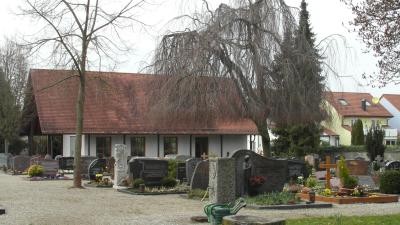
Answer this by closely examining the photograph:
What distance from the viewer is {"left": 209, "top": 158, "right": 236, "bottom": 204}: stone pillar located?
13656 millimetres

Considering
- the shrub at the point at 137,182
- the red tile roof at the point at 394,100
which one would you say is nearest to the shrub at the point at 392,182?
the shrub at the point at 137,182

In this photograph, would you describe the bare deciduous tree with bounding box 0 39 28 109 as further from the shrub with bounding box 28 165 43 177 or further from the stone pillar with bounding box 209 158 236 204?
the stone pillar with bounding box 209 158 236 204

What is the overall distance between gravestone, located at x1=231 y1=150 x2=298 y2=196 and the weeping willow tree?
15.4ft

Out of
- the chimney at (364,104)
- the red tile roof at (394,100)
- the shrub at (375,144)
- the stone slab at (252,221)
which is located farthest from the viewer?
the red tile roof at (394,100)

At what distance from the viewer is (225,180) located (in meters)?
13.7

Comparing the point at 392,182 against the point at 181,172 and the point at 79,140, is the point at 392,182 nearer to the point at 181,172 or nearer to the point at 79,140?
the point at 181,172

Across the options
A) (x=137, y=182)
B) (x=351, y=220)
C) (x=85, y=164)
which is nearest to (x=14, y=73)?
(x=85, y=164)

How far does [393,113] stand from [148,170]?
65892mm

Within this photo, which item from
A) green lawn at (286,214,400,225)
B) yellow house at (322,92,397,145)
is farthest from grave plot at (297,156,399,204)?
yellow house at (322,92,397,145)

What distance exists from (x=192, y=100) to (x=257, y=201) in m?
7.45

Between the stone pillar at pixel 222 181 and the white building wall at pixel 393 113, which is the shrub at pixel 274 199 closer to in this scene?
the stone pillar at pixel 222 181

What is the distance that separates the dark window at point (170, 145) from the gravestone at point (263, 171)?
23.0m

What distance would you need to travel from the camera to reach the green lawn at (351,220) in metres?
12.5

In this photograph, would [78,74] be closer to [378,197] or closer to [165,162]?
[165,162]
